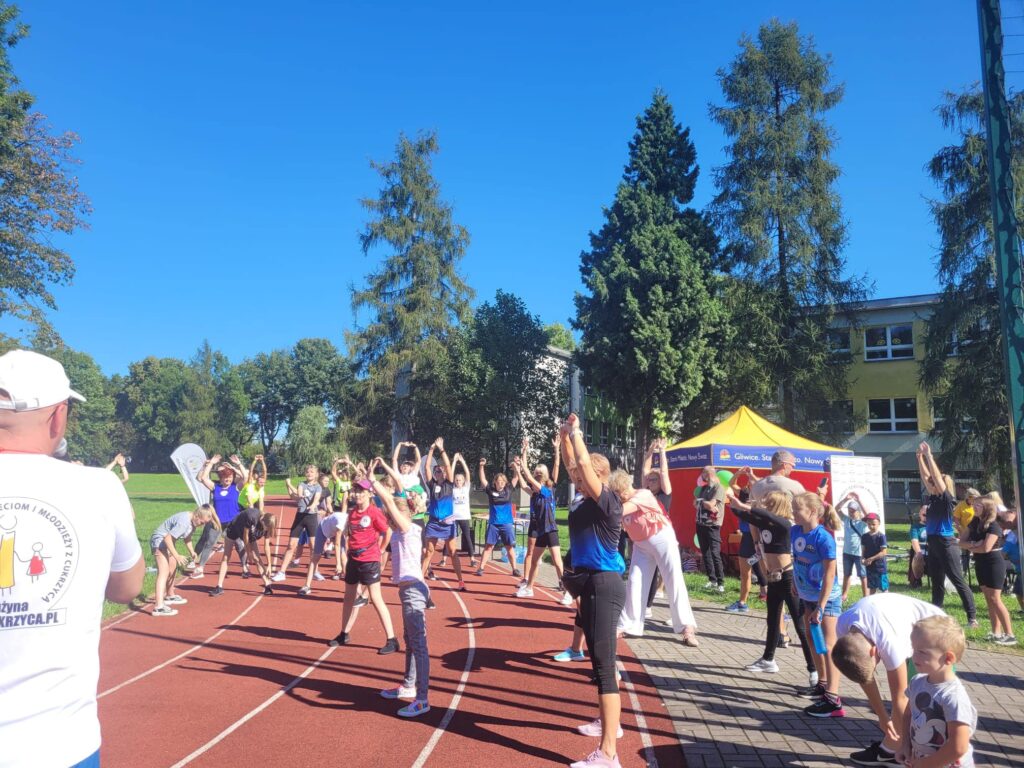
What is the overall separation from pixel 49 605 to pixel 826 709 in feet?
19.2

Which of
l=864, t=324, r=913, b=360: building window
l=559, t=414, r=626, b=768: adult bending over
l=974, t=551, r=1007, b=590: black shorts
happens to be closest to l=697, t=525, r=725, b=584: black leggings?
l=974, t=551, r=1007, b=590: black shorts

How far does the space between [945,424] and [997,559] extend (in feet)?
61.6

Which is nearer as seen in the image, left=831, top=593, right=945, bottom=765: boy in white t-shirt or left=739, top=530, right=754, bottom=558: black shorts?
left=831, top=593, right=945, bottom=765: boy in white t-shirt

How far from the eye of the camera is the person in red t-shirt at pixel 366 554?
8430 mm

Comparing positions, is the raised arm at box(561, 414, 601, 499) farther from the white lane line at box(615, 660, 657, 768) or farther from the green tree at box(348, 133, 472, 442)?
the green tree at box(348, 133, 472, 442)

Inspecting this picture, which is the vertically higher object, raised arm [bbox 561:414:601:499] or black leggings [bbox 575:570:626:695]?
raised arm [bbox 561:414:601:499]

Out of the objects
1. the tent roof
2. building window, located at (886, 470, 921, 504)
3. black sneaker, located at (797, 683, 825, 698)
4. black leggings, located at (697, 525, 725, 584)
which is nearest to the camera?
black sneaker, located at (797, 683, 825, 698)

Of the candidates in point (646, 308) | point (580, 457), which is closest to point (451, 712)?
point (580, 457)

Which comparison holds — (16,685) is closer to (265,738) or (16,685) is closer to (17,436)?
(17,436)

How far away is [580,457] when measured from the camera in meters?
4.81

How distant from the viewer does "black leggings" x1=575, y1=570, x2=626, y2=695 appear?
4.84m

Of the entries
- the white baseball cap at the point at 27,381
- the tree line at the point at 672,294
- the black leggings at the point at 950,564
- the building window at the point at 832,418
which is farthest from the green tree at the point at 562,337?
the white baseball cap at the point at 27,381

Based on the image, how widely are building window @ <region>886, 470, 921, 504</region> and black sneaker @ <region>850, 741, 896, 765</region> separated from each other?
34.2 m

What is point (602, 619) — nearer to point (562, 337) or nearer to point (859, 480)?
point (859, 480)
